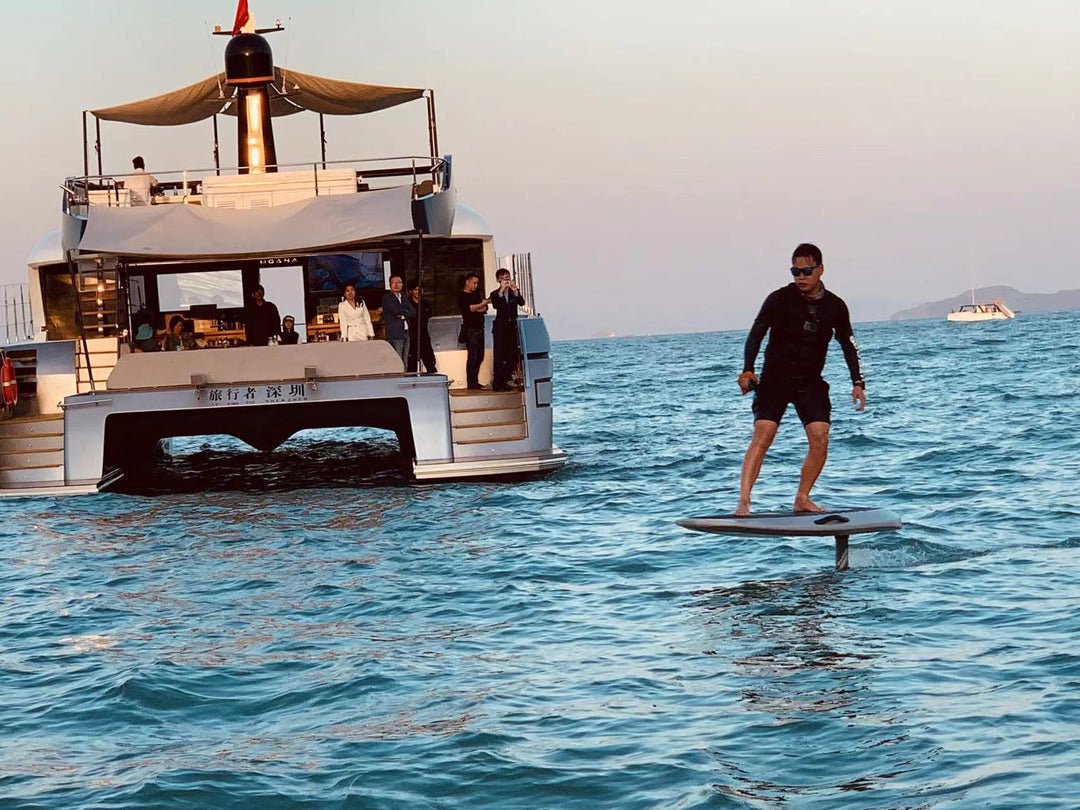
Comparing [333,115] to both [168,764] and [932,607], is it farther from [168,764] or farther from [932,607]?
[168,764]

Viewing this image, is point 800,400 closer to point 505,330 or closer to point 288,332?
point 505,330

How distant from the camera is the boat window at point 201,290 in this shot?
19.3 metres

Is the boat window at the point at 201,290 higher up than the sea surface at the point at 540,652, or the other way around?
the boat window at the point at 201,290

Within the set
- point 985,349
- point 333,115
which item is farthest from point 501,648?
point 985,349

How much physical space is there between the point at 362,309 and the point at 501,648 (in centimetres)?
941

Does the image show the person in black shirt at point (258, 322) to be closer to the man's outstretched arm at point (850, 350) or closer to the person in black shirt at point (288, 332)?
the person in black shirt at point (288, 332)

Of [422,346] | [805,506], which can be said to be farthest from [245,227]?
[805,506]

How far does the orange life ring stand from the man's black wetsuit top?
33.8 feet

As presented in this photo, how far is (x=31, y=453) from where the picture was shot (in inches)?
606

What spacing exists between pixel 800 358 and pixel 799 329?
0.19m

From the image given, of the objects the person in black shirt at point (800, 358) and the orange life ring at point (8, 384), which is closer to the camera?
the person in black shirt at point (800, 358)

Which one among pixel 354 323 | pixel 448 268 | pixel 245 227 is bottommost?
pixel 354 323

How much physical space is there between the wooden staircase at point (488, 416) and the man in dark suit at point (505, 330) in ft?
1.51

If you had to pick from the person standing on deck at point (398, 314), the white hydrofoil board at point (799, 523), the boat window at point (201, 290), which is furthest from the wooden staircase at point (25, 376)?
the white hydrofoil board at point (799, 523)
